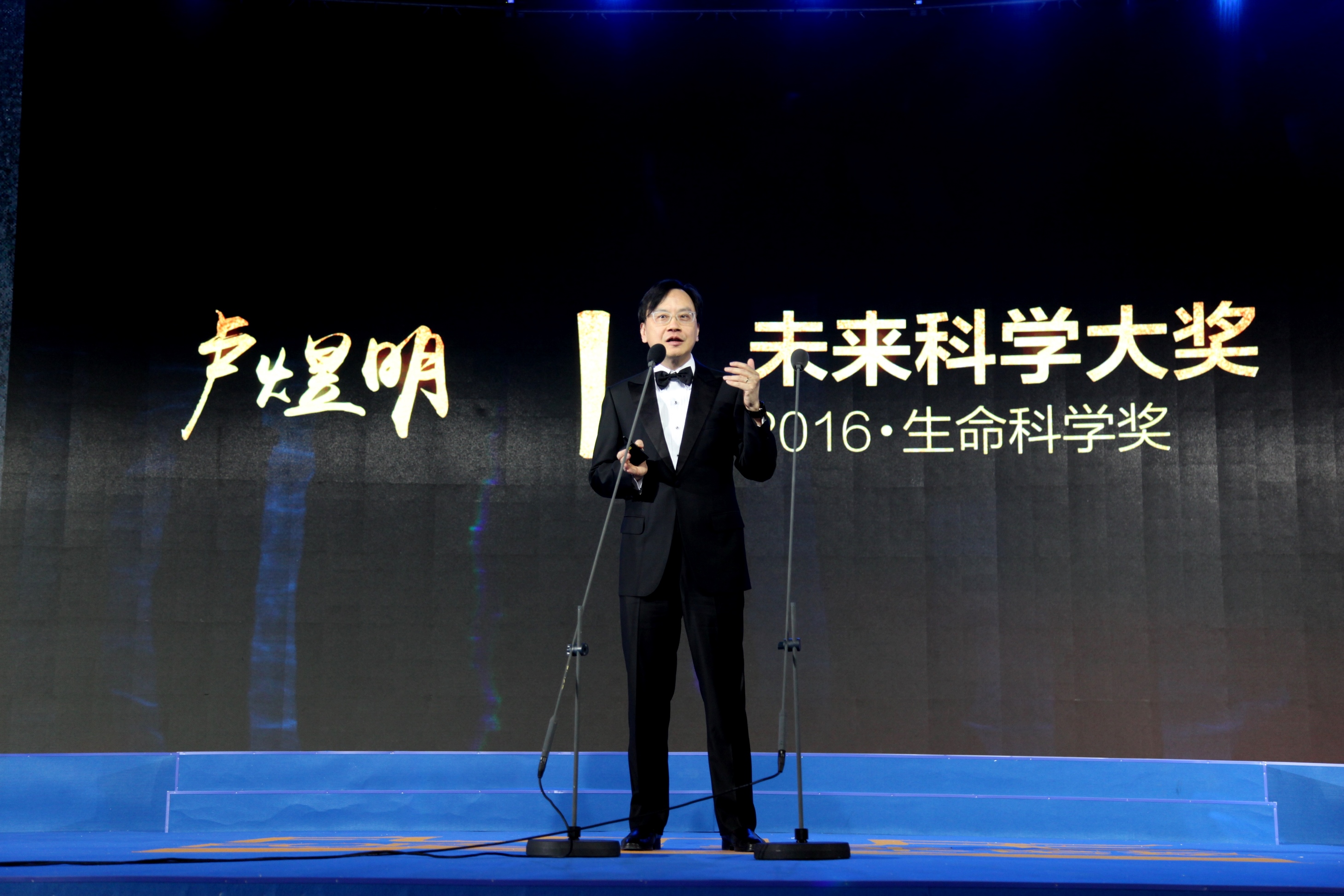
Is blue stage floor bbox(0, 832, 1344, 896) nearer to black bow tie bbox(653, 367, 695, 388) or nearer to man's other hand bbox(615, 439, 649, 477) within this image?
man's other hand bbox(615, 439, 649, 477)

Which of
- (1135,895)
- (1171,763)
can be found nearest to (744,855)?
(1135,895)

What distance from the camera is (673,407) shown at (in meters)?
2.90

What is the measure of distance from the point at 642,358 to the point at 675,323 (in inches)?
60.2

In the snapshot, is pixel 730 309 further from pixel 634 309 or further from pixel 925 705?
pixel 925 705

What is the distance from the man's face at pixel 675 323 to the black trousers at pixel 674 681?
0.50 metres

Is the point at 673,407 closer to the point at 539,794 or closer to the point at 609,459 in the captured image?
the point at 609,459

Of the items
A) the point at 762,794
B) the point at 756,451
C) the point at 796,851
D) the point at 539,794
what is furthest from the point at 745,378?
the point at 539,794

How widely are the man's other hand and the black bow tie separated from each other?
25 cm

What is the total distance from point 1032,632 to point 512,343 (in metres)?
2.27

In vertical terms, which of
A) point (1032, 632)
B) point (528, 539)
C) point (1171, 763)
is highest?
point (528, 539)

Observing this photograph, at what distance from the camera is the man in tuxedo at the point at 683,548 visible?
265cm

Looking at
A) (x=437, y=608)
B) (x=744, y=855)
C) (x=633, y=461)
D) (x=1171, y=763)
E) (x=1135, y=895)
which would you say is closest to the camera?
(x=1135, y=895)

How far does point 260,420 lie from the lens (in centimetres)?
441

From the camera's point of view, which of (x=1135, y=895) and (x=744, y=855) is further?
(x=744, y=855)
